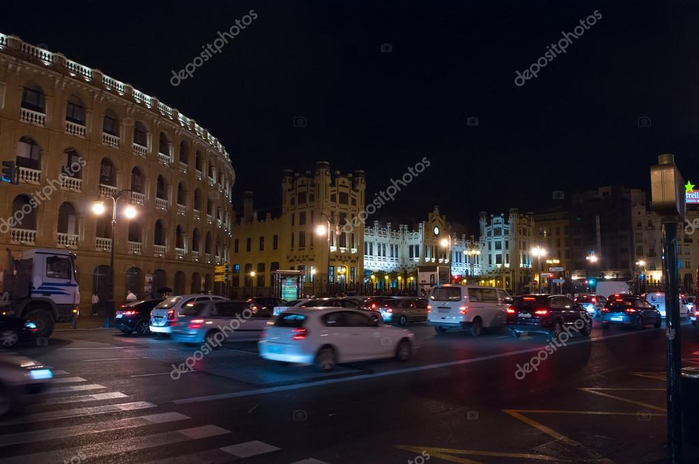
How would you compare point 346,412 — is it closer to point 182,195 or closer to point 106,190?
point 106,190

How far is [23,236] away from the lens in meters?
29.5

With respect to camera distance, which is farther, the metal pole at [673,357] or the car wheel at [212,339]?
the car wheel at [212,339]

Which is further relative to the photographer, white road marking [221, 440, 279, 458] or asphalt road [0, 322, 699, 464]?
asphalt road [0, 322, 699, 464]

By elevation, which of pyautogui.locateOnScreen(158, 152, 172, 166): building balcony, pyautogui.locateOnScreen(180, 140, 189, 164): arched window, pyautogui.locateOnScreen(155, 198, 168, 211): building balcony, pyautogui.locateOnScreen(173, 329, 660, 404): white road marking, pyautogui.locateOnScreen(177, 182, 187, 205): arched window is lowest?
pyautogui.locateOnScreen(173, 329, 660, 404): white road marking

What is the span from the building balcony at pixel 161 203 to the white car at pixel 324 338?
27.4 m

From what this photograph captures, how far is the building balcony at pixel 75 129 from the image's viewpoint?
1245 inches

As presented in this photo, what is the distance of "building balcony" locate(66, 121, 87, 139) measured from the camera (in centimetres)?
3162

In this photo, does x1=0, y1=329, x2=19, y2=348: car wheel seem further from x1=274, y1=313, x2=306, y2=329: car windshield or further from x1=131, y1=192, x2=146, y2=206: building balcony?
x1=131, y1=192, x2=146, y2=206: building balcony

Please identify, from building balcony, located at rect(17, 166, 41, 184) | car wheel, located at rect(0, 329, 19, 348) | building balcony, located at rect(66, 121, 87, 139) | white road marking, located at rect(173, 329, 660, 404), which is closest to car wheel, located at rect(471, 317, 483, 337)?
white road marking, located at rect(173, 329, 660, 404)

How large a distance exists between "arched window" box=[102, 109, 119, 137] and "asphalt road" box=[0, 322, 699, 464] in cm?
2332

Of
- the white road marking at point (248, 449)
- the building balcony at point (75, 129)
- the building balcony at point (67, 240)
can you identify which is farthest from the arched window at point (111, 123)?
the white road marking at point (248, 449)

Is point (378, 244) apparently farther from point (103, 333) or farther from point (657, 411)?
point (657, 411)

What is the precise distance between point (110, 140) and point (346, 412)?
30750 millimetres

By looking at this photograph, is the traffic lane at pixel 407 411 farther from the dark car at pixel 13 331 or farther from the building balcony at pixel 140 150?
the building balcony at pixel 140 150
